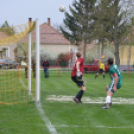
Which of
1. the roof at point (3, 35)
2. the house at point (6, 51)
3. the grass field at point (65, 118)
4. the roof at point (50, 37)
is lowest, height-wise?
the grass field at point (65, 118)

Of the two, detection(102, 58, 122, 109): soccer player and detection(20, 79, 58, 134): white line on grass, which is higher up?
detection(102, 58, 122, 109): soccer player

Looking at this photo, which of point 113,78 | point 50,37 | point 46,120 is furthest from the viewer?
point 50,37

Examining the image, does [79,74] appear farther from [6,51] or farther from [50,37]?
[50,37]

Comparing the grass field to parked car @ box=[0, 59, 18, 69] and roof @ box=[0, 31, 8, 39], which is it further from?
roof @ box=[0, 31, 8, 39]

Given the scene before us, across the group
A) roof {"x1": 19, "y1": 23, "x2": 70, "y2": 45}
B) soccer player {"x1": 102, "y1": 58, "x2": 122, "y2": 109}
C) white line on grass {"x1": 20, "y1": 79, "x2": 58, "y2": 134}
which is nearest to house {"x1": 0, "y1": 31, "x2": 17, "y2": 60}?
A: white line on grass {"x1": 20, "y1": 79, "x2": 58, "y2": 134}

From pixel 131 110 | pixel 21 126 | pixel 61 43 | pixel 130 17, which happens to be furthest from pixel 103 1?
pixel 61 43

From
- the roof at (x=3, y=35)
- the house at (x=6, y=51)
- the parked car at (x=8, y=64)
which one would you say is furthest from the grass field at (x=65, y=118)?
the roof at (x=3, y=35)

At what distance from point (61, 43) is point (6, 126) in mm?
51196

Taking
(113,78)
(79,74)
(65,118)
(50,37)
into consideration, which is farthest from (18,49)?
(50,37)

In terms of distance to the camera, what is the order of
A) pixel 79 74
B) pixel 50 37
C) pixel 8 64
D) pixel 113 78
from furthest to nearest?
pixel 50 37
pixel 8 64
pixel 79 74
pixel 113 78

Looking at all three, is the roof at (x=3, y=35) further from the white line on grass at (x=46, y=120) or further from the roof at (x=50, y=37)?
the roof at (x=50, y=37)

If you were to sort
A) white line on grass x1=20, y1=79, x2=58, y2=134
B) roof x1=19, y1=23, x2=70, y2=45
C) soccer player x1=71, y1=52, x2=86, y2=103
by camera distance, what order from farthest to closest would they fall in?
roof x1=19, y1=23, x2=70, y2=45 → soccer player x1=71, y1=52, x2=86, y2=103 → white line on grass x1=20, y1=79, x2=58, y2=134

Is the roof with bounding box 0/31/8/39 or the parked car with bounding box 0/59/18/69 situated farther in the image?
the parked car with bounding box 0/59/18/69

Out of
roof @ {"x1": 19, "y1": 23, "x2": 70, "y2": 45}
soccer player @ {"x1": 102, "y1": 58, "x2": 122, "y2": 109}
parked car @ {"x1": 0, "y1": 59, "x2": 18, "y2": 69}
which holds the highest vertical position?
roof @ {"x1": 19, "y1": 23, "x2": 70, "y2": 45}
